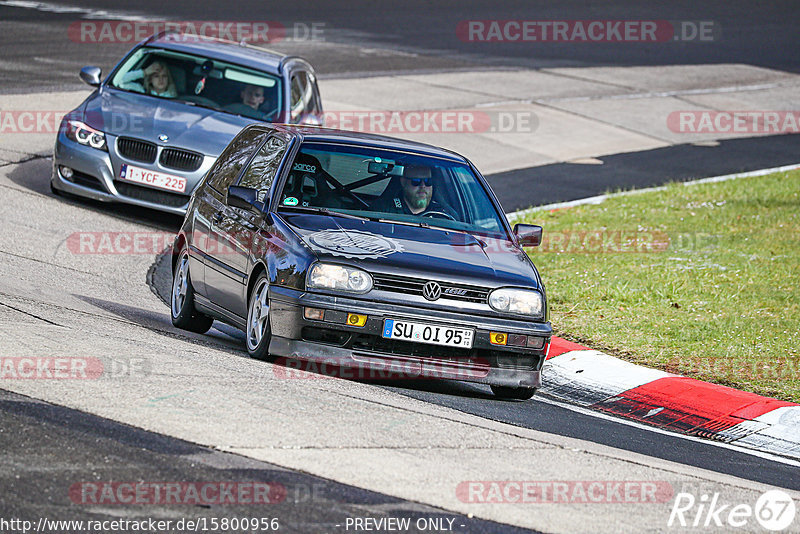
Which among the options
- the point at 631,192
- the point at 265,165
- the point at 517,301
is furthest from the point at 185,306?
the point at 631,192

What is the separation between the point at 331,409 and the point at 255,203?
2200 mm

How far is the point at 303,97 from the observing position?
1481 cm

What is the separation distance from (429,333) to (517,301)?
2.03 feet

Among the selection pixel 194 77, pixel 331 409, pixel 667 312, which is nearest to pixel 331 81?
pixel 194 77

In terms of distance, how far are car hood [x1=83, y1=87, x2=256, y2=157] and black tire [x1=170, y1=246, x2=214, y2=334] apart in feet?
11.8

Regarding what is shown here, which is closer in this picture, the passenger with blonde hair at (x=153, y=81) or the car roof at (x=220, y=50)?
the passenger with blonde hair at (x=153, y=81)

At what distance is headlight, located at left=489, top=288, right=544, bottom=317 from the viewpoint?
7.59 meters

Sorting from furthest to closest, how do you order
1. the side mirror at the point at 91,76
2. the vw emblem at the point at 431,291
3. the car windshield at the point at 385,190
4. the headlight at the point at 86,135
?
the side mirror at the point at 91,76
the headlight at the point at 86,135
the car windshield at the point at 385,190
the vw emblem at the point at 431,291

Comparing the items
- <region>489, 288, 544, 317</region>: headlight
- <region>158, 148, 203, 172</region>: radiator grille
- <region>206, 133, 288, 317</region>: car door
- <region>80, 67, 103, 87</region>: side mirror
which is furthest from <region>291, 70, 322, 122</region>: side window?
<region>489, 288, 544, 317</region>: headlight

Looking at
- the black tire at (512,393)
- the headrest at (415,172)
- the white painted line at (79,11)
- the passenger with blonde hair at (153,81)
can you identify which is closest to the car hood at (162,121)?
the passenger with blonde hair at (153,81)

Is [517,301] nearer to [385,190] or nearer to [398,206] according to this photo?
[398,206]

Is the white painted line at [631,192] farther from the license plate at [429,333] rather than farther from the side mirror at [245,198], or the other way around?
the license plate at [429,333]

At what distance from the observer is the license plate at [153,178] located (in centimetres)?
1271

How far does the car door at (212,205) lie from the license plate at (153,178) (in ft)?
10.2
